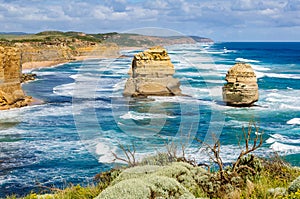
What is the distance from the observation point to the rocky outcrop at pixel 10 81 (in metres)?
30.4

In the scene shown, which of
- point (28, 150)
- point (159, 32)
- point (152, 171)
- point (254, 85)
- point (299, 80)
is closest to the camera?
point (152, 171)

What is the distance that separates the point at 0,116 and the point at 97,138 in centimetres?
937

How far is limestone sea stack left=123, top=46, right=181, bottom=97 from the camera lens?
36.0 meters

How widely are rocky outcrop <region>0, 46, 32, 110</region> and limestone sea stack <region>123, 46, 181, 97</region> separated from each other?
9.22 metres

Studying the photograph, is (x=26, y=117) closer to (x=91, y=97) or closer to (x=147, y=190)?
(x=91, y=97)

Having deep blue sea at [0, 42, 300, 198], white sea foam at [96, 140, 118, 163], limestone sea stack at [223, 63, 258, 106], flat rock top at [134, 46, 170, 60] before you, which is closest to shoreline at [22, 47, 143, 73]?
flat rock top at [134, 46, 170, 60]

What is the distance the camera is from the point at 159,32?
12.9 m

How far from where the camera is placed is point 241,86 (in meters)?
29.4

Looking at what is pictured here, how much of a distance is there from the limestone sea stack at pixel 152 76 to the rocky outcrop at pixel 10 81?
30.2ft

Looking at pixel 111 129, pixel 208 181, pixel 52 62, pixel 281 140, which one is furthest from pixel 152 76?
pixel 52 62

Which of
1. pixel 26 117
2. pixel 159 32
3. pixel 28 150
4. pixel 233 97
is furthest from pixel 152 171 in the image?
pixel 233 97

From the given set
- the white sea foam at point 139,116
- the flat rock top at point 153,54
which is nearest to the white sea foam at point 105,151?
the white sea foam at point 139,116

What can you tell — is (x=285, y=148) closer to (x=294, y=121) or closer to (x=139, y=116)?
(x=294, y=121)

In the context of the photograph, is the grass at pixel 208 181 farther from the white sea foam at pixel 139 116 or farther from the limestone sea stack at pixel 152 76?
the limestone sea stack at pixel 152 76
